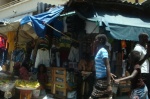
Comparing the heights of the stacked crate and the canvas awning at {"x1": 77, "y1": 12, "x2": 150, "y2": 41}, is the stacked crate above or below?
below

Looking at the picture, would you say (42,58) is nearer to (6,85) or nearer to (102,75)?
(6,85)

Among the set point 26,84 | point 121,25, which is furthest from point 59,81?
point 121,25

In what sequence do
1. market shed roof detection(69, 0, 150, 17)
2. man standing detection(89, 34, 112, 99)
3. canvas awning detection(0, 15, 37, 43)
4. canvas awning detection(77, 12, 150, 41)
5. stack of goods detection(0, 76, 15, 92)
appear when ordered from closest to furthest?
man standing detection(89, 34, 112, 99) < canvas awning detection(77, 12, 150, 41) < market shed roof detection(69, 0, 150, 17) < stack of goods detection(0, 76, 15, 92) < canvas awning detection(0, 15, 37, 43)

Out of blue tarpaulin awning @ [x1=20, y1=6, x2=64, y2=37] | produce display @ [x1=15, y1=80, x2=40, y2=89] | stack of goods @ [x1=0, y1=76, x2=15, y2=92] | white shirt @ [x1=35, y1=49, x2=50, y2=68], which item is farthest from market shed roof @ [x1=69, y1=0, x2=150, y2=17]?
stack of goods @ [x1=0, y1=76, x2=15, y2=92]

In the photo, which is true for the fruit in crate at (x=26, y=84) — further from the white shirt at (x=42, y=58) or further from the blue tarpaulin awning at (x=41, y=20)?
the blue tarpaulin awning at (x=41, y=20)

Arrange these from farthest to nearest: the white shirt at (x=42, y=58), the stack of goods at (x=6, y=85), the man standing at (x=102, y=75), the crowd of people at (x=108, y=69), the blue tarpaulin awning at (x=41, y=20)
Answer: the white shirt at (x=42, y=58) → the stack of goods at (x=6, y=85) → the blue tarpaulin awning at (x=41, y=20) → the man standing at (x=102, y=75) → the crowd of people at (x=108, y=69)

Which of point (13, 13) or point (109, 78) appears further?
point (13, 13)

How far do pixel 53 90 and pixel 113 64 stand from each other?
2185mm

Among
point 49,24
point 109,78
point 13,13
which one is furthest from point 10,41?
point 13,13

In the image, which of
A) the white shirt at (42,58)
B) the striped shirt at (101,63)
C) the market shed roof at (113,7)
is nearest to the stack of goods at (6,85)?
the white shirt at (42,58)

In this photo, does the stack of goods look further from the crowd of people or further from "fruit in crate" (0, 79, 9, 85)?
the crowd of people

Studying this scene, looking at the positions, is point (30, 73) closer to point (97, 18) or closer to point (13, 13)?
point (97, 18)

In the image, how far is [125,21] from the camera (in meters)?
8.35

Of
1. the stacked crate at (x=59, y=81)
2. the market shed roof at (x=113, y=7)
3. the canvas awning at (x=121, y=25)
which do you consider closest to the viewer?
the canvas awning at (x=121, y=25)
